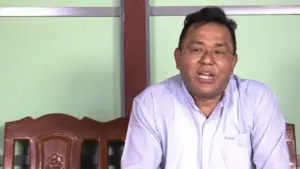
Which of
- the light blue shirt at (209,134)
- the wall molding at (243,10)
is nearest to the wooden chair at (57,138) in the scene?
the light blue shirt at (209,134)

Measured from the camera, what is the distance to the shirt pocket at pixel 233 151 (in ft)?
4.63

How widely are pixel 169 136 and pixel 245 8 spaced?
3.23 ft

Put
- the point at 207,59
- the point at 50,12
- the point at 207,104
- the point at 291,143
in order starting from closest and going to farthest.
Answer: the point at 207,59 < the point at 207,104 < the point at 291,143 < the point at 50,12

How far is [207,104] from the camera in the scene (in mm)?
1488

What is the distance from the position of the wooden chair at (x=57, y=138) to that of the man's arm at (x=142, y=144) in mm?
→ 497

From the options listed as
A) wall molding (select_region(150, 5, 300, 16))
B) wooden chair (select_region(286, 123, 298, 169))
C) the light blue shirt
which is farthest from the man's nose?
wall molding (select_region(150, 5, 300, 16))

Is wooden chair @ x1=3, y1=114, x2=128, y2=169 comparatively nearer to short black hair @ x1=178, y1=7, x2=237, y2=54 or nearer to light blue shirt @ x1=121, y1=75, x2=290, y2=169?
light blue shirt @ x1=121, y1=75, x2=290, y2=169

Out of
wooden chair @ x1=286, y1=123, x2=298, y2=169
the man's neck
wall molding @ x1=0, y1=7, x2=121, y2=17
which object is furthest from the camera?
wall molding @ x1=0, y1=7, x2=121, y2=17

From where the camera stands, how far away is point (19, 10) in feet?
7.18

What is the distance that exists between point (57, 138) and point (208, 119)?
29.0 inches

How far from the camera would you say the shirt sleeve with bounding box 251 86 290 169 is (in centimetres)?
138

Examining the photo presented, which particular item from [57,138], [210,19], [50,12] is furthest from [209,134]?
[50,12]

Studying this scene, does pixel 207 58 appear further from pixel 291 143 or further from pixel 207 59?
pixel 291 143

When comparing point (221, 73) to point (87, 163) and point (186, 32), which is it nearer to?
point (186, 32)
